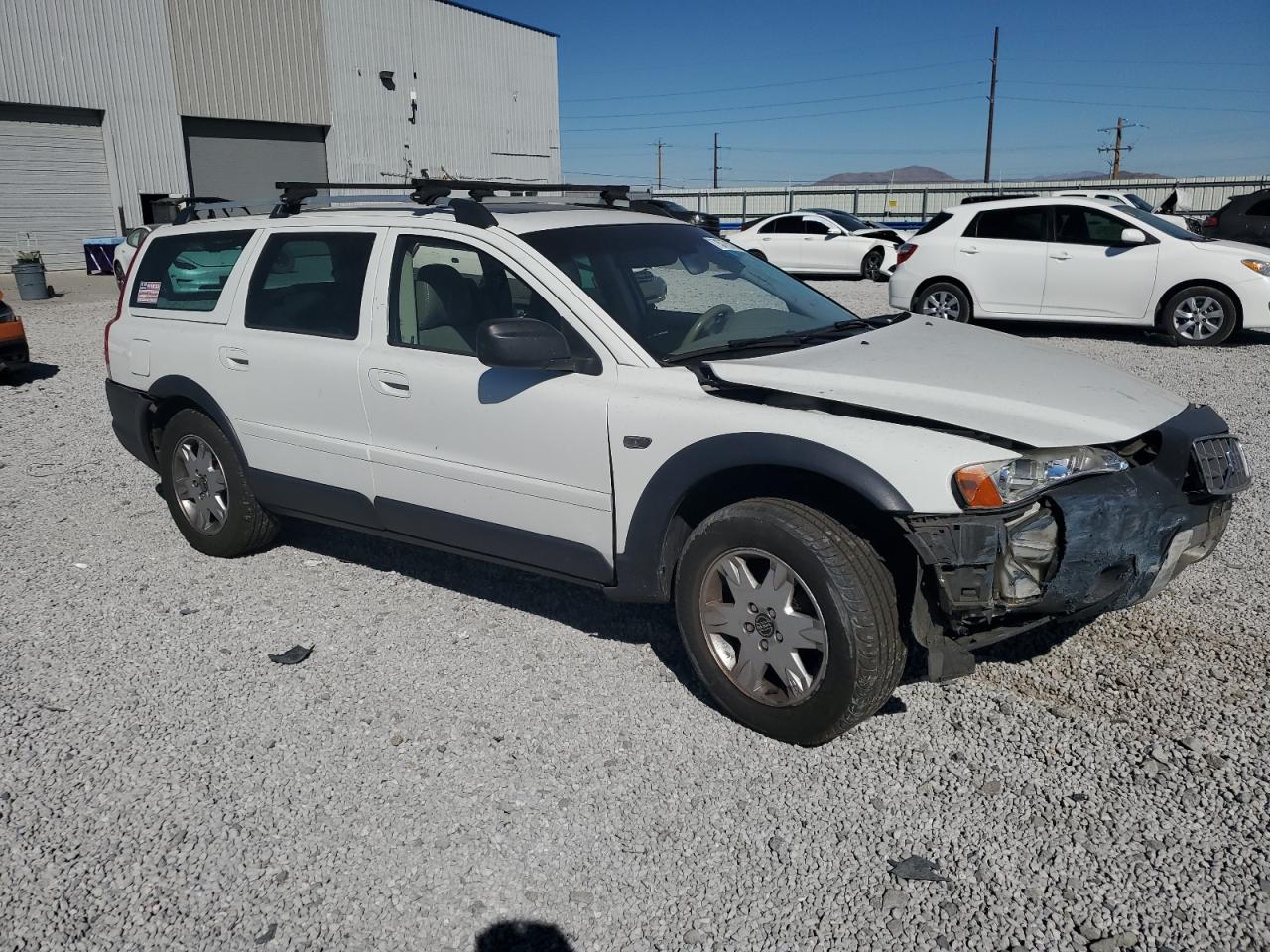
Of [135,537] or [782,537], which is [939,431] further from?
[135,537]

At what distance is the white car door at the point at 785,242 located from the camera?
22.7 m

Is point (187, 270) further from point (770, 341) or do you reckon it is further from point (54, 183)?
point (54, 183)

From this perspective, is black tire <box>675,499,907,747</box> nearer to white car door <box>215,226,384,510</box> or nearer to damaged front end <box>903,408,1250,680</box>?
damaged front end <box>903,408,1250,680</box>

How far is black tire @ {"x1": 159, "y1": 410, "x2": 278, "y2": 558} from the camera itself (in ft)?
16.8

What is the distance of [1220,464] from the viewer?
→ 3459 mm

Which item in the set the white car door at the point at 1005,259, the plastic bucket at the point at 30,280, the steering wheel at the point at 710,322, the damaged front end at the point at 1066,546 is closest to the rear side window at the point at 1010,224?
the white car door at the point at 1005,259

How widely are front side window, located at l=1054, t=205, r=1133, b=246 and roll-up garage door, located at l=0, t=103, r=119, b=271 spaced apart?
1014 inches

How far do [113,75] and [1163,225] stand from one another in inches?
1058

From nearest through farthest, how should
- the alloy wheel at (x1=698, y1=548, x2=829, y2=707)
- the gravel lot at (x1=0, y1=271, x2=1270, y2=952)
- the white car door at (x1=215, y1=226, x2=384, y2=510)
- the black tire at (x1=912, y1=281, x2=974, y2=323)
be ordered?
the gravel lot at (x1=0, y1=271, x2=1270, y2=952) < the alloy wheel at (x1=698, y1=548, x2=829, y2=707) < the white car door at (x1=215, y1=226, x2=384, y2=510) < the black tire at (x1=912, y1=281, x2=974, y2=323)

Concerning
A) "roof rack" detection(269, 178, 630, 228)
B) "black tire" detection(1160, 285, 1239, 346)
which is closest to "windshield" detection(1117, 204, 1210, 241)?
"black tire" detection(1160, 285, 1239, 346)

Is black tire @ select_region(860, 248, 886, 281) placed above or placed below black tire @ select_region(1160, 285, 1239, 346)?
above

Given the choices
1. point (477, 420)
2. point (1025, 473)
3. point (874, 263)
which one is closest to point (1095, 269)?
point (1025, 473)

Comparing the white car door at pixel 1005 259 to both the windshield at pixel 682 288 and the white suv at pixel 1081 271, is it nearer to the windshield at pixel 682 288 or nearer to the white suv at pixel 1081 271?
the white suv at pixel 1081 271

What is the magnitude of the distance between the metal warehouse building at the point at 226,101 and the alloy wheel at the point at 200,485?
18.6 metres
